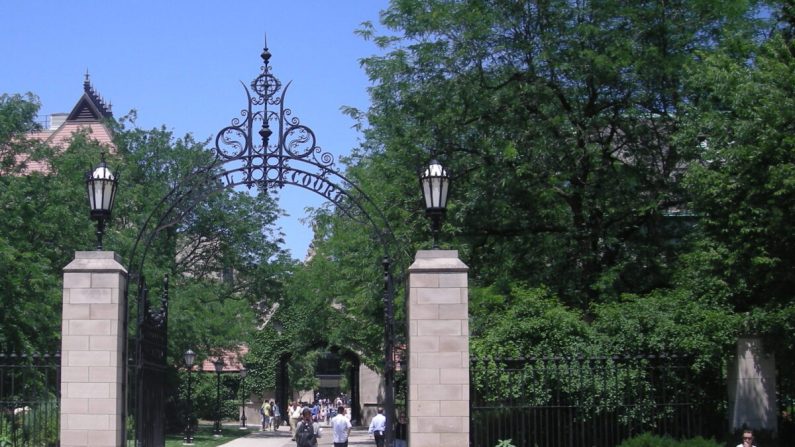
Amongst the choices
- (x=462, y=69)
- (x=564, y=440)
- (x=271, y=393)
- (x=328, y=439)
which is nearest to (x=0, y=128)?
(x=462, y=69)

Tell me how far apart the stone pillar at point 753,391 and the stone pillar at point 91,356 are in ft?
30.1

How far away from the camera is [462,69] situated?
24.4 m

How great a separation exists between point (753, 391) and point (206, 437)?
92.8ft

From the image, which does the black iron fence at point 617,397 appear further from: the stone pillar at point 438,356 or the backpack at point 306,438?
the backpack at point 306,438

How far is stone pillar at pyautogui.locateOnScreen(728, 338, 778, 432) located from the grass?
2213 centimetres

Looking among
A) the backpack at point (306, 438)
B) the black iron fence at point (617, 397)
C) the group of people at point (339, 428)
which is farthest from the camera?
the group of people at point (339, 428)

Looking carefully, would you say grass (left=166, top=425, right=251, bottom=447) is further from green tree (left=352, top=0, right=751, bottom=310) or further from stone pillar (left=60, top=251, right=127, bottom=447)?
stone pillar (left=60, top=251, right=127, bottom=447)

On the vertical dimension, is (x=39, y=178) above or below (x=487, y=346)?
above

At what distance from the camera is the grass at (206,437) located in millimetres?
36306

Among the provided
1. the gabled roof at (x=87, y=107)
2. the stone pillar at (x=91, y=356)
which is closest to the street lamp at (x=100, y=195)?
the stone pillar at (x=91, y=356)

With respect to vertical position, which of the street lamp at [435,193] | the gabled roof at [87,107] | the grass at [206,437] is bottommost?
the grass at [206,437]

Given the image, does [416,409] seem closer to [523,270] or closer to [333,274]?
[523,270]

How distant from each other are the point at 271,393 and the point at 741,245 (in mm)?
49653

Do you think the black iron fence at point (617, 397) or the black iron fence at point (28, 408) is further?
the black iron fence at point (617, 397)
